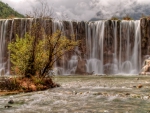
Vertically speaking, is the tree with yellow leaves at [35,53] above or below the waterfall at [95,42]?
below

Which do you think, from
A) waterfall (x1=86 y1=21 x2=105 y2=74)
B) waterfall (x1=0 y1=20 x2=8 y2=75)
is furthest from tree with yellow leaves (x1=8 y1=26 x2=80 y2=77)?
waterfall (x1=0 y1=20 x2=8 y2=75)

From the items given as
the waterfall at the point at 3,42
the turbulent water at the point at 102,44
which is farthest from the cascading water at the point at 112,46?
the waterfall at the point at 3,42

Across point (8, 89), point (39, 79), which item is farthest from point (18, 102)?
point (39, 79)

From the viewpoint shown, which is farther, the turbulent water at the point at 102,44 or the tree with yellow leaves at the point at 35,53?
the turbulent water at the point at 102,44

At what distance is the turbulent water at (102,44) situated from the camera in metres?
62.3

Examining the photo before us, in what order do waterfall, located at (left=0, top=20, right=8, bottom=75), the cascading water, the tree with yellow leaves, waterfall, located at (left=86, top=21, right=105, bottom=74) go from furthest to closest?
waterfall, located at (left=86, top=21, right=105, bottom=74) < waterfall, located at (left=0, top=20, right=8, bottom=75) < the cascading water < the tree with yellow leaves

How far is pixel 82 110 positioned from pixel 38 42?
13688 millimetres

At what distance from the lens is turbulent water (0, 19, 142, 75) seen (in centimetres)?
6234

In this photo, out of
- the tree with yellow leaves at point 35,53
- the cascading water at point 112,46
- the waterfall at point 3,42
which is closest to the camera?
the tree with yellow leaves at point 35,53

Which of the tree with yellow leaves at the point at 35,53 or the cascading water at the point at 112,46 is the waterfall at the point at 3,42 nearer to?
the cascading water at the point at 112,46

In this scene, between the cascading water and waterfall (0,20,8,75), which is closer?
the cascading water

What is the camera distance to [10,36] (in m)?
63.8

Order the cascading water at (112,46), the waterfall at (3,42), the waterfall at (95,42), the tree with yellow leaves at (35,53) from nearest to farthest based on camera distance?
the tree with yellow leaves at (35,53) < the cascading water at (112,46) < the waterfall at (3,42) < the waterfall at (95,42)

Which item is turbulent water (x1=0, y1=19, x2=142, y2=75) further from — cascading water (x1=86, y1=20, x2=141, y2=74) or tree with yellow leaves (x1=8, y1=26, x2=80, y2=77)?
tree with yellow leaves (x1=8, y1=26, x2=80, y2=77)
